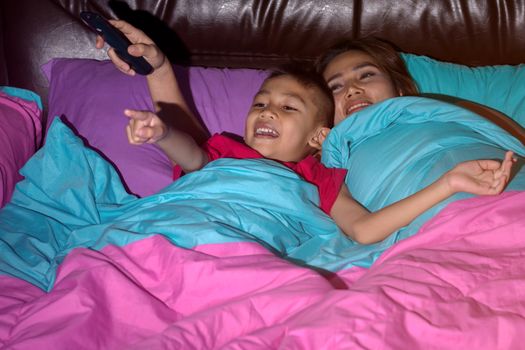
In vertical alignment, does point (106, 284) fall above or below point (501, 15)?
below

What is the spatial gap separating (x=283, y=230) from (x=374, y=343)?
0.48m

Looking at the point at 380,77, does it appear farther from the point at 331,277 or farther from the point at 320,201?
the point at 331,277

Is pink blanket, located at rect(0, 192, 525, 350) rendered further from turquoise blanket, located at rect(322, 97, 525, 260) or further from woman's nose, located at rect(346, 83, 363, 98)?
woman's nose, located at rect(346, 83, 363, 98)

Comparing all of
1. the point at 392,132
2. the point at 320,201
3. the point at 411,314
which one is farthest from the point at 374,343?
the point at 392,132

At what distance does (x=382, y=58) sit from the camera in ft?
5.48

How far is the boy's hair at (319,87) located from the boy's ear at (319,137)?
0.02 metres

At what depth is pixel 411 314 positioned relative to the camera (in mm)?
875

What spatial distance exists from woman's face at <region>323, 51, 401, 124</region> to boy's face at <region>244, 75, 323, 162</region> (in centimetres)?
10

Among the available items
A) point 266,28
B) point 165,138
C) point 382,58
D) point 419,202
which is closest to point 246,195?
point 165,138

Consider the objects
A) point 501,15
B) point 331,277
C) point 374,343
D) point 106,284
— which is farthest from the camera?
point 501,15

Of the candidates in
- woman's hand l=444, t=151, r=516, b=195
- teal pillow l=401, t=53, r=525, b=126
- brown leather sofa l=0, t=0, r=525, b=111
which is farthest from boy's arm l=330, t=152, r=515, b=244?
brown leather sofa l=0, t=0, r=525, b=111

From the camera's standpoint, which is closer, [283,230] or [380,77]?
[283,230]

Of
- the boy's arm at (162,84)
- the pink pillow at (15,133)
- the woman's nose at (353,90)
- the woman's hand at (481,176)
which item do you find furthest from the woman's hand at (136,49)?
the woman's hand at (481,176)

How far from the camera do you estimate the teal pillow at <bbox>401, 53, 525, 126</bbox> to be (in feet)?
5.51
